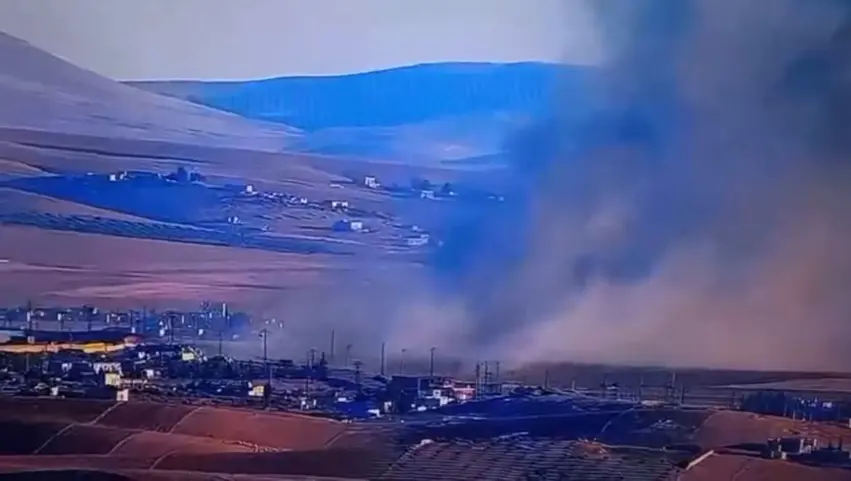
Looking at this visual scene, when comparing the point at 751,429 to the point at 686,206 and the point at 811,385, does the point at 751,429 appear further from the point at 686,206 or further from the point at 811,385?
the point at 686,206

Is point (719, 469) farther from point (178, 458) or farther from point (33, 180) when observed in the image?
point (33, 180)

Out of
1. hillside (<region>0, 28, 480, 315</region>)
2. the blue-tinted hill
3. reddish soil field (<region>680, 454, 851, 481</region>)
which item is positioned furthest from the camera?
hillside (<region>0, 28, 480, 315</region>)

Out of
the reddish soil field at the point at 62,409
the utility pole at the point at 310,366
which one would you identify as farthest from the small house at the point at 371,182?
the reddish soil field at the point at 62,409

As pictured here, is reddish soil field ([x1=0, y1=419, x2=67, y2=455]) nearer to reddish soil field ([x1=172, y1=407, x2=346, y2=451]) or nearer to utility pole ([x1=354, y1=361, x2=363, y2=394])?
reddish soil field ([x1=172, y1=407, x2=346, y2=451])

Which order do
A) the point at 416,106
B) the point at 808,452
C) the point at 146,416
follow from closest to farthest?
1. the point at 808,452
2. the point at 416,106
3. the point at 146,416

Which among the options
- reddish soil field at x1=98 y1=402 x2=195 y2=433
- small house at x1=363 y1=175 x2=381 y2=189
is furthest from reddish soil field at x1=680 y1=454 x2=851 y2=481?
reddish soil field at x1=98 y1=402 x2=195 y2=433

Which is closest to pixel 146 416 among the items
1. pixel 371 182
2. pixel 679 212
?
pixel 371 182

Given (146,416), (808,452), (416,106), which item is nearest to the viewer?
(808,452)

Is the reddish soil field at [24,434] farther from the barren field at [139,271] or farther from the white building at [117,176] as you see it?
the white building at [117,176]

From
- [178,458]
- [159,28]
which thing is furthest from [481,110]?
[178,458]
